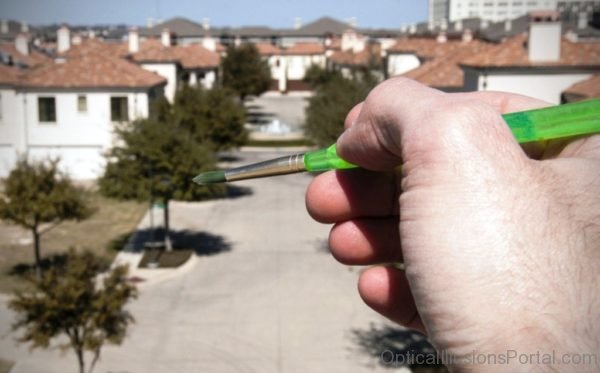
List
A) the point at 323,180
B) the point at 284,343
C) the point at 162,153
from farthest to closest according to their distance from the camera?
1. the point at 162,153
2. the point at 284,343
3. the point at 323,180

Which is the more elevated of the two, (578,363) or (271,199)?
(578,363)

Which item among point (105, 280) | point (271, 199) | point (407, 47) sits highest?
point (407, 47)

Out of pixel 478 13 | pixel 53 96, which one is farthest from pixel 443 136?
pixel 478 13

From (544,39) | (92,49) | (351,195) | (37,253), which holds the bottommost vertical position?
(37,253)

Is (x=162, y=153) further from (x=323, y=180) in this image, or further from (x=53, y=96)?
(x=323, y=180)

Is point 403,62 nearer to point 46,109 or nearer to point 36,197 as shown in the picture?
point 46,109

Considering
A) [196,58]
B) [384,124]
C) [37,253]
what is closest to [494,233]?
[384,124]

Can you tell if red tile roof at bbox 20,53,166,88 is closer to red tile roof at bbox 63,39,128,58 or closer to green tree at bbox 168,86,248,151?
green tree at bbox 168,86,248,151
